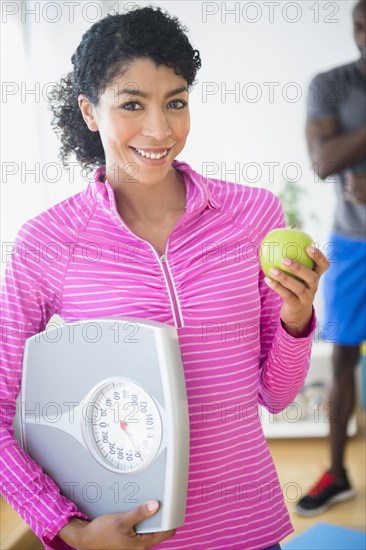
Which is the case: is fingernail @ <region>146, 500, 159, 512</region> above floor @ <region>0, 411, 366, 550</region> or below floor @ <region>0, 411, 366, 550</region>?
above

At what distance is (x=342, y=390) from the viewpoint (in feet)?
7.91

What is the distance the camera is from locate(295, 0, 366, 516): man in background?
2.21 meters

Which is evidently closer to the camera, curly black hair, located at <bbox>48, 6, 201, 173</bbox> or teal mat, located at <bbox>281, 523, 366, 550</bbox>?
curly black hair, located at <bbox>48, 6, 201, 173</bbox>

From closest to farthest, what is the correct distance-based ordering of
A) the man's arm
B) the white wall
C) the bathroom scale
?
1. the bathroom scale
2. the man's arm
3. the white wall

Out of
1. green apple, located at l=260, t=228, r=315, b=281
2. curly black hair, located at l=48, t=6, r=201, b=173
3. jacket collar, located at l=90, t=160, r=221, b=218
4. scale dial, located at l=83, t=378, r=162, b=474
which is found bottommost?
scale dial, located at l=83, t=378, r=162, b=474

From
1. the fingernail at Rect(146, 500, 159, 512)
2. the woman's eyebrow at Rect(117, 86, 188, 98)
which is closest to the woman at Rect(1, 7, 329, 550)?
the woman's eyebrow at Rect(117, 86, 188, 98)

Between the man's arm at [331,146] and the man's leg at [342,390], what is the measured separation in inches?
22.8

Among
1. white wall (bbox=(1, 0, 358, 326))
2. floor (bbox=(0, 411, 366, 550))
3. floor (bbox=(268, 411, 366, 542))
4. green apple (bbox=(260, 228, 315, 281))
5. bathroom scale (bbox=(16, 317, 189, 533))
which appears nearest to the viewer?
bathroom scale (bbox=(16, 317, 189, 533))

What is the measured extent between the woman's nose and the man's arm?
111cm

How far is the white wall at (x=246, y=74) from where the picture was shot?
3014 millimetres

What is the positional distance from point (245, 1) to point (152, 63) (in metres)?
2.32

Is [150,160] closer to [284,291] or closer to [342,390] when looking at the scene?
[284,291]

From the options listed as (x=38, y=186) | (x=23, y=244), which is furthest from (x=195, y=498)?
(x=38, y=186)

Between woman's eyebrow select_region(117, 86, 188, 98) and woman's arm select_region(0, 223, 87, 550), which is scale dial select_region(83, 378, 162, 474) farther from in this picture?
woman's eyebrow select_region(117, 86, 188, 98)
